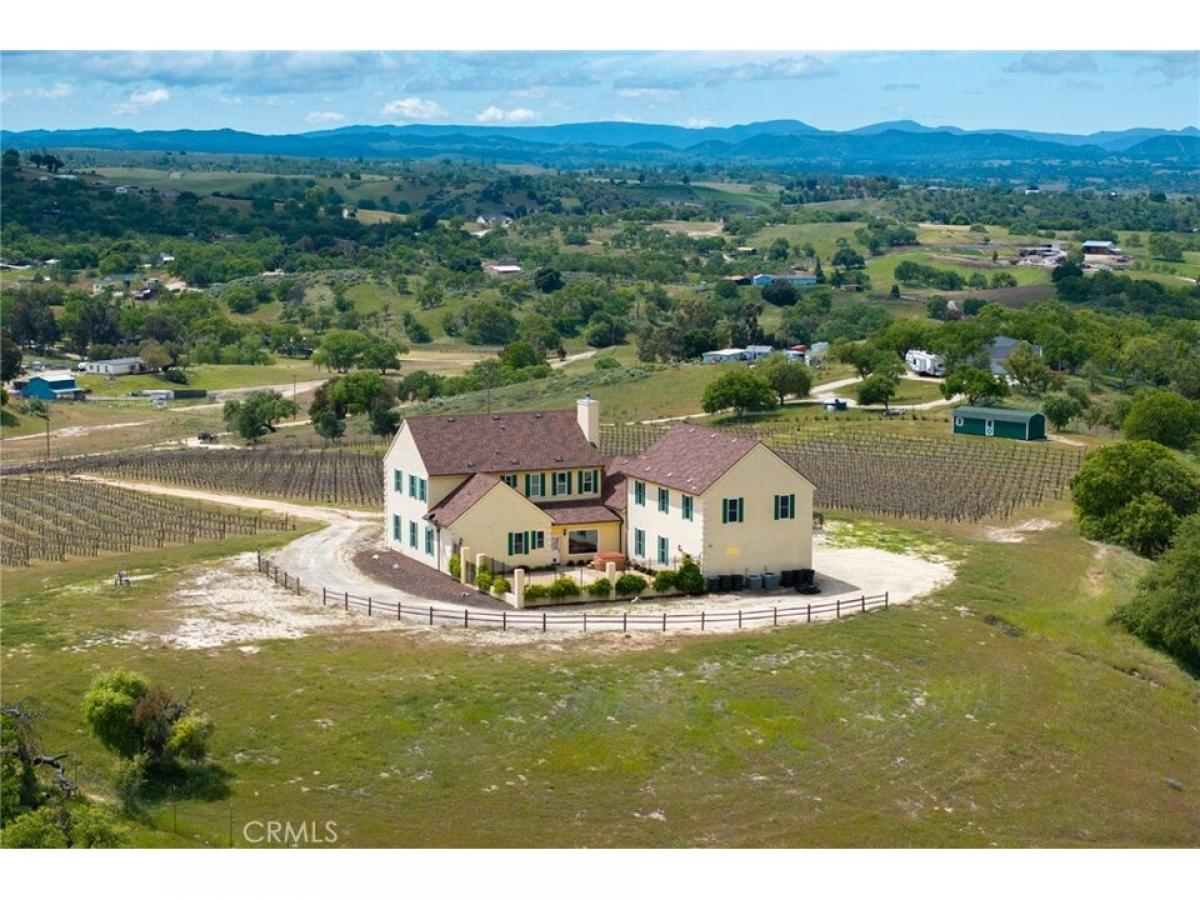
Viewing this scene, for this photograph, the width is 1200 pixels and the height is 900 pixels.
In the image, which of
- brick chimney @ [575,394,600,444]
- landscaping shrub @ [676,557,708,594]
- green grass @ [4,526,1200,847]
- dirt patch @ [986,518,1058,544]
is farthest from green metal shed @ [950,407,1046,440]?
landscaping shrub @ [676,557,708,594]

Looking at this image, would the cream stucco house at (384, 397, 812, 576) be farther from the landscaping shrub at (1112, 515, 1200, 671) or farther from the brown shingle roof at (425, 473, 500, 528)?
the landscaping shrub at (1112, 515, 1200, 671)

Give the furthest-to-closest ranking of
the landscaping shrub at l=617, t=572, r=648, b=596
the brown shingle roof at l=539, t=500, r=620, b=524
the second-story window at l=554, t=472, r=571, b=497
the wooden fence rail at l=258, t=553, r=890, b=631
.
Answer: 1. the second-story window at l=554, t=472, r=571, b=497
2. the brown shingle roof at l=539, t=500, r=620, b=524
3. the landscaping shrub at l=617, t=572, r=648, b=596
4. the wooden fence rail at l=258, t=553, r=890, b=631

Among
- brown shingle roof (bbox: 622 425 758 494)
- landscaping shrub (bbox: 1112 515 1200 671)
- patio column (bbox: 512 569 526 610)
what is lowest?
landscaping shrub (bbox: 1112 515 1200 671)

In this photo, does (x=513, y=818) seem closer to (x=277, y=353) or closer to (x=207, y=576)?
(x=207, y=576)

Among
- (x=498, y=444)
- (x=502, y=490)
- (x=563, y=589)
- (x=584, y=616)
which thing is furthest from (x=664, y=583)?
(x=498, y=444)

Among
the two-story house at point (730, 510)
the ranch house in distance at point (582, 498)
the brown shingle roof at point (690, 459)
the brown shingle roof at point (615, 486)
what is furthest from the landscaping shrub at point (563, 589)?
the brown shingle roof at point (615, 486)
